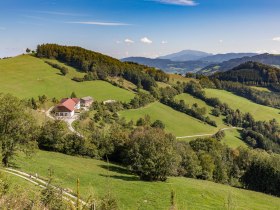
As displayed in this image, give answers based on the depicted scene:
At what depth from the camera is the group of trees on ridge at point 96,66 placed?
154 meters

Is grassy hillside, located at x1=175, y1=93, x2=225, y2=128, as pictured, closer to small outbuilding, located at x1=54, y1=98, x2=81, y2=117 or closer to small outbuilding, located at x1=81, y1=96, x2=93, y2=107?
small outbuilding, located at x1=81, y1=96, x2=93, y2=107

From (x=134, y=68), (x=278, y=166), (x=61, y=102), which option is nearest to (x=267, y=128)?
(x=134, y=68)

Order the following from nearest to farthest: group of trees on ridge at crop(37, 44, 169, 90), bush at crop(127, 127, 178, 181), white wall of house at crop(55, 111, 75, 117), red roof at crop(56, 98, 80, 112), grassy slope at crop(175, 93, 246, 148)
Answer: bush at crop(127, 127, 178, 181) → white wall of house at crop(55, 111, 75, 117) → red roof at crop(56, 98, 80, 112) → grassy slope at crop(175, 93, 246, 148) → group of trees on ridge at crop(37, 44, 169, 90)

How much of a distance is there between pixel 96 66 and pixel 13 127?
115819 mm

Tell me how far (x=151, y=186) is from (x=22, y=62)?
132385 mm

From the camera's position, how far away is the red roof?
111012 millimetres

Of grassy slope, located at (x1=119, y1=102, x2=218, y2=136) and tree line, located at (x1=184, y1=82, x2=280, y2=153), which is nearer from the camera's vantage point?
grassy slope, located at (x1=119, y1=102, x2=218, y2=136)

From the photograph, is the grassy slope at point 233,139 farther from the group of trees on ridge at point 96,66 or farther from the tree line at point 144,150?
the group of trees on ridge at point 96,66

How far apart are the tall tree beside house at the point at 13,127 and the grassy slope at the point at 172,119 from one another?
75.1 metres

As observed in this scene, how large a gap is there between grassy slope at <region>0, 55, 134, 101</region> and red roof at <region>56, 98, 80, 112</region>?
10.4 m

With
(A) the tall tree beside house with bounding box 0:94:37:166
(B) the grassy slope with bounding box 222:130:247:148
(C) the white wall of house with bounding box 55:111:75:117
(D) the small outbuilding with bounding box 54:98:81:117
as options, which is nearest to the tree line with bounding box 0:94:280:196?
(A) the tall tree beside house with bounding box 0:94:37:166

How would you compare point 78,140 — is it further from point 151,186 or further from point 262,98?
point 262,98

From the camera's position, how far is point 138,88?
15012cm

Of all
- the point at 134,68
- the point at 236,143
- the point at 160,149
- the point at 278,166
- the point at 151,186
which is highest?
the point at 134,68
